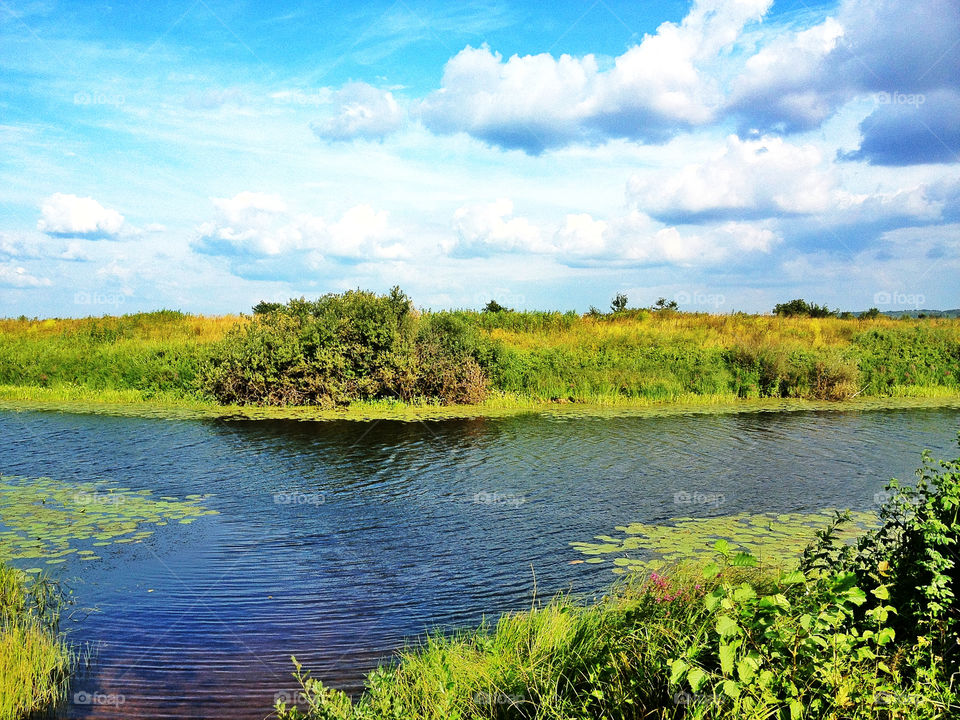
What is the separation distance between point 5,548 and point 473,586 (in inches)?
219

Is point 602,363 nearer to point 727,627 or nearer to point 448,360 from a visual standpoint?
point 448,360

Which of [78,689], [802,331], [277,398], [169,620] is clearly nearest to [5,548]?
→ [169,620]

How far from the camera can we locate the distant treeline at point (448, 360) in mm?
20391

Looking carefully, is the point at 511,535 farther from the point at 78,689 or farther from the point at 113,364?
the point at 113,364

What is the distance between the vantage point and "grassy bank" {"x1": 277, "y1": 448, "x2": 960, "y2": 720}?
354 centimetres

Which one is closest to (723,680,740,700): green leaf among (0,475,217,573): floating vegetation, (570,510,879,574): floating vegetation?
(570,510,879,574): floating vegetation

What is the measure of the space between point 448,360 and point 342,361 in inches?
119

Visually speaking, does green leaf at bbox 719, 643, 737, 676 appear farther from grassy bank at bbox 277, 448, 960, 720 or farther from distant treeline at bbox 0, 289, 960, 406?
distant treeline at bbox 0, 289, 960, 406

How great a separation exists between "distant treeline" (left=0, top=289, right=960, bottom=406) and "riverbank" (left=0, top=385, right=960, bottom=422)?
1.42ft

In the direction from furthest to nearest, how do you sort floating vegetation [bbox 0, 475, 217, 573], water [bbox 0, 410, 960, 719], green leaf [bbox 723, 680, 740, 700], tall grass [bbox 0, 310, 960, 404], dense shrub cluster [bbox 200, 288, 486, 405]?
tall grass [bbox 0, 310, 960, 404] < dense shrub cluster [bbox 200, 288, 486, 405] < floating vegetation [bbox 0, 475, 217, 573] < water [bbox 0, 410, 960, 719] < green leaf [bbox 723, 680, 740, 700]

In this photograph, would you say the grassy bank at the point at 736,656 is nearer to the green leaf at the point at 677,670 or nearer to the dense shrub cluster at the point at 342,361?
the green leaf at the point at 677,670

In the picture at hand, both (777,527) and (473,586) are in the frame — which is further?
(777,527)

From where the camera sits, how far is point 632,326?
26.1 metres

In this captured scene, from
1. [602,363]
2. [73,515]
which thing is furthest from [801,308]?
[73,515]
